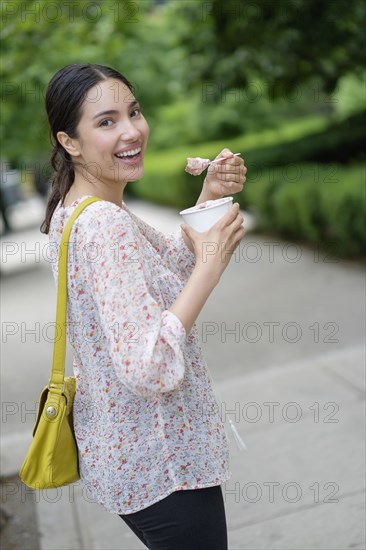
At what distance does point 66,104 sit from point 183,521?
3.38ft

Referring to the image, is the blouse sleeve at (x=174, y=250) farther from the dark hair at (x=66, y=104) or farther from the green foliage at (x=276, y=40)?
the green foliage at (x=276, y=40)

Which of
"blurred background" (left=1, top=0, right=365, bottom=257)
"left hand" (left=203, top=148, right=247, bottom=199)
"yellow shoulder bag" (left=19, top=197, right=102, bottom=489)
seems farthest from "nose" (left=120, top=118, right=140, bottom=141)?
"blurred background" (left=1, top=0, right=365, bottom=257)

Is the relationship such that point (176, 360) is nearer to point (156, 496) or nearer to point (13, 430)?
point (156, 496)

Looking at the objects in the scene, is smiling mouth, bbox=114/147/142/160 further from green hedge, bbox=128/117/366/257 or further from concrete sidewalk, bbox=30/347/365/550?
green hedge, bbox=128/117/366/257

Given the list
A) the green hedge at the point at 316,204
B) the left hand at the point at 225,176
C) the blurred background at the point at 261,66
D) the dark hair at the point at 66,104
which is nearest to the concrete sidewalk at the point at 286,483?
the left hand at the point at 225,176

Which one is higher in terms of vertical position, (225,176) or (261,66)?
(225,176)

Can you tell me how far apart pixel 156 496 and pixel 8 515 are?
266 centimetres

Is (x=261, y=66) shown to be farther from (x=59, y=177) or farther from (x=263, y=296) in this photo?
(x=59, y=177)

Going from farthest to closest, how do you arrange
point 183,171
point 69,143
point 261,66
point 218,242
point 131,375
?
point 183,171
point 261,66
point 69,143
point 218,242
point 131,375

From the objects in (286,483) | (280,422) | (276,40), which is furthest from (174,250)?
(276,40)

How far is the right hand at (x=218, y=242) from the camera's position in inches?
71.2

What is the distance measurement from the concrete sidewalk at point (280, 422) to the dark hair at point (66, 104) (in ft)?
6.85

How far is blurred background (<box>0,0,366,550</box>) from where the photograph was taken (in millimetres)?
3889

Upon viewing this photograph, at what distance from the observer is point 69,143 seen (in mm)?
1944
